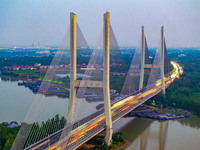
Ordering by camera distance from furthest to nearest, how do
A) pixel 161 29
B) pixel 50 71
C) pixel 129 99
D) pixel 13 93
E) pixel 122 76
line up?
1. pixel 122 76
2. pixel 13 93
3. pixel 161 29
4. pixel 129 99
5. pixel 50 71

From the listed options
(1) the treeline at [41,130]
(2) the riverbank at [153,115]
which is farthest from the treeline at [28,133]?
(2) the riverbank at [153,115]

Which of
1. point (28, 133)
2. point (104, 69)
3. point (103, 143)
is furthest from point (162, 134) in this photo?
point (28, 133)

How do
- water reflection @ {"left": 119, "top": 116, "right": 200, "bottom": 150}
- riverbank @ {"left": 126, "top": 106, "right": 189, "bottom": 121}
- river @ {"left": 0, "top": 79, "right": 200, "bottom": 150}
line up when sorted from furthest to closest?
1. riverbank @ {"left": 126, "top": 106, "right": 189, "bottom": 121}
2. water reflection @ {"left": 119, "top": 116, "right": 200, "bottom": 150}
3. river @ {"left": 0, "top": 79, "right": 200, "bottom": 150}

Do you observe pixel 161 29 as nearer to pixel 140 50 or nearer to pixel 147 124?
pixel 140 50

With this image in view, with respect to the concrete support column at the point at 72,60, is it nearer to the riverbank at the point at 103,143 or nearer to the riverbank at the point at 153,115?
the riverbank at the point at 103,143

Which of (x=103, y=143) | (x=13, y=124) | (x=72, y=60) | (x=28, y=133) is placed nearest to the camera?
(x=28, y=133)

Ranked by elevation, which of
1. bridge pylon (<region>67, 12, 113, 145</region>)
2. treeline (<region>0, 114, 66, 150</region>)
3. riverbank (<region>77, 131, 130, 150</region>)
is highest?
bridge pylon (<region>67, 12, 113, 145</region>)

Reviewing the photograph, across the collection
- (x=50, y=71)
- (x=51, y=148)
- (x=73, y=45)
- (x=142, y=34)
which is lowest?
(x=51, y=148)

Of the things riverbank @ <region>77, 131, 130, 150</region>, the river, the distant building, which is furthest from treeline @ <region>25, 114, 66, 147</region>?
the distant building

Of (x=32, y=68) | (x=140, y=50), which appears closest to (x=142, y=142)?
(x=140, y=50)

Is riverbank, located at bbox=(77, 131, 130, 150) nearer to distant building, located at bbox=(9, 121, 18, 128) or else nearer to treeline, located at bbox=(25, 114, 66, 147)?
treeline, located at bbox=(25, 114, 66, 147)

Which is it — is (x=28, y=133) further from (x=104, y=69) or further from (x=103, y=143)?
(x=104, y=69)
